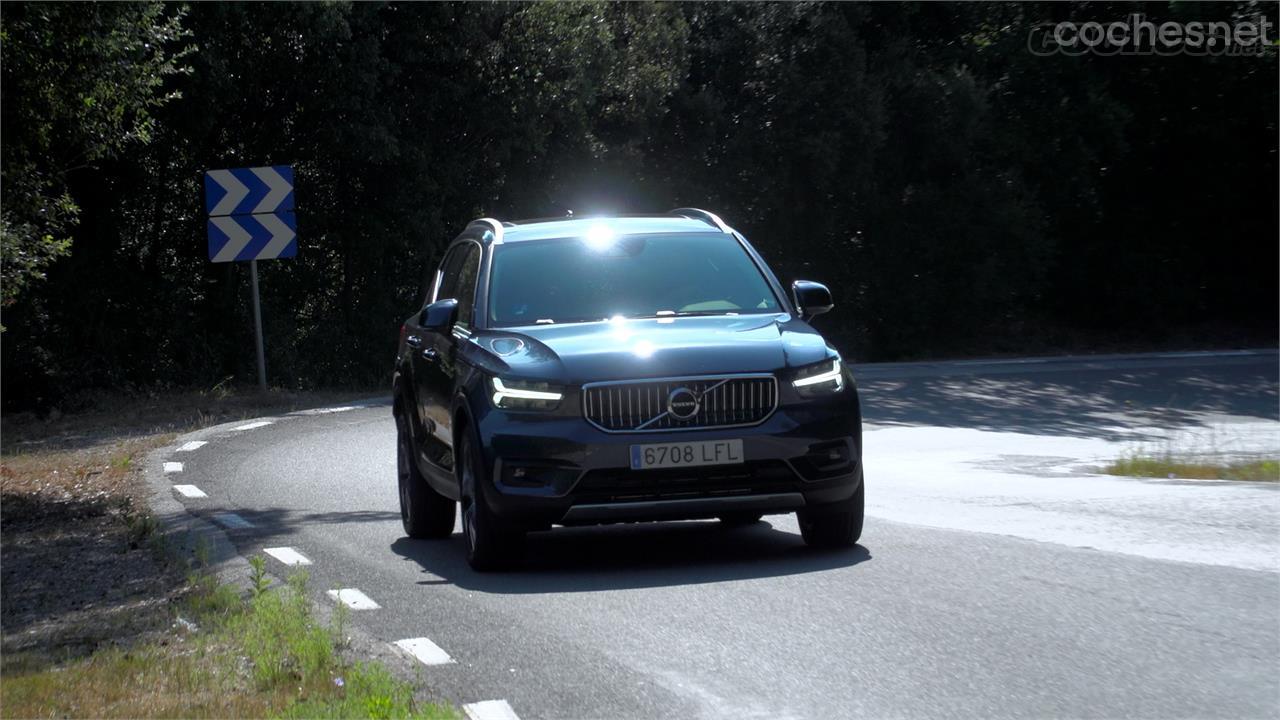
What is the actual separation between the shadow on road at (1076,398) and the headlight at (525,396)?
1052cm

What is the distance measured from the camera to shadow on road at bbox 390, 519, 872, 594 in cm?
892

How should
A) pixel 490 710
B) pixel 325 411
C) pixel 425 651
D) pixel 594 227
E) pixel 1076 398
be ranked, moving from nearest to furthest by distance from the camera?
pixel 490 710 < pixel 425 651 < pixel 594 227 < pixel 325 411 < pixel 1076 398

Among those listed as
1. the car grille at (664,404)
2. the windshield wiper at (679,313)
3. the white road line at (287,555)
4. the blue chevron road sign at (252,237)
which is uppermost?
the blue chevron road sign at (252,237)

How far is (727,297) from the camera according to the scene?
10250mm

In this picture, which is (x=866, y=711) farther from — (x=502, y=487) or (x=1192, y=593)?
(x=502, y=487)

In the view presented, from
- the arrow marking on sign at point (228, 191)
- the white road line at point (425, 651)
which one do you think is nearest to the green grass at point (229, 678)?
the white road line at point (425, 651)

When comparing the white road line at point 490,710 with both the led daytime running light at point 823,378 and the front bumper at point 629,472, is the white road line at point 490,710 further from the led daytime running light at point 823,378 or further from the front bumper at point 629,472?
the led daytime running light at point 823,378

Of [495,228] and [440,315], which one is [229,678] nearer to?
[440,315]

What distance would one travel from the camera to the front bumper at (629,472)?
28.9ft

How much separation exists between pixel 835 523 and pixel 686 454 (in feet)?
3.76

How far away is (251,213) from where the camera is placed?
22141 millimetres

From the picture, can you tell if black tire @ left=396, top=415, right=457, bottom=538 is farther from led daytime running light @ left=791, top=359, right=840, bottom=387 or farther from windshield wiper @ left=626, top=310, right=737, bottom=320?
led daytime running light @ left=791, top=359, right=840, bottom=387
